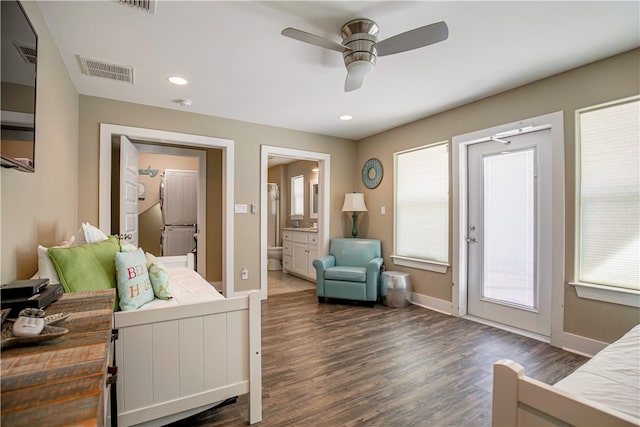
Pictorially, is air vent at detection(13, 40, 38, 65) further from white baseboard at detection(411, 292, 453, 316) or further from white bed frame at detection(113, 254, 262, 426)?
white baseboard at detection(411, 292, 453, 316)

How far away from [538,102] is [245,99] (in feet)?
9.46

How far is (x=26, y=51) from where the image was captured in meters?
1.29

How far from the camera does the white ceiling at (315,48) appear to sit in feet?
6.05

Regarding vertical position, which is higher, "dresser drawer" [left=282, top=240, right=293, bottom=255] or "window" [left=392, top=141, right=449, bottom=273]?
"window" [left=392, top=141, right=449, bottom=273]

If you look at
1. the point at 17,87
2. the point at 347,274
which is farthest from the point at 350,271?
the point at 17,87

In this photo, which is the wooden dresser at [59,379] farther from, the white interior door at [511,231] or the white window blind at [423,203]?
the white window blind at [423,203]

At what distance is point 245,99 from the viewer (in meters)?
3.24

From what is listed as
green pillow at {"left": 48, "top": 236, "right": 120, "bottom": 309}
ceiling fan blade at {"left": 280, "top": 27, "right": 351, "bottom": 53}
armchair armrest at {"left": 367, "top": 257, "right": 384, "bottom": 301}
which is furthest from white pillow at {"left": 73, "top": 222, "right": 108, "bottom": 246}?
armchair armrest at {"left": 367, "top": 257, "right": 384, "bottom": 301}

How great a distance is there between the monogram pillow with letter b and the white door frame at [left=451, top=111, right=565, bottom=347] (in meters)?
3.14

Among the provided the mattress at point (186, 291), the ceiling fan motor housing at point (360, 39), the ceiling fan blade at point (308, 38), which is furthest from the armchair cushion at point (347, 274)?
the ceiling fan blade at point (308, 38)

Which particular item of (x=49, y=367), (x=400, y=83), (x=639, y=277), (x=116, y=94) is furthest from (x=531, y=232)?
(x=116, y=94)

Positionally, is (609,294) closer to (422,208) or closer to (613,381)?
(613,381)

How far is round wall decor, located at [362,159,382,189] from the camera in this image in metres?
Answer: 4.61

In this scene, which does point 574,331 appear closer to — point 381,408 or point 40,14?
point 381,408
